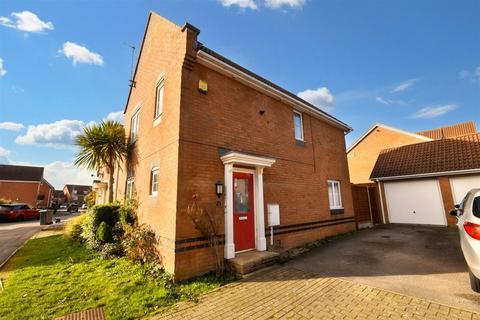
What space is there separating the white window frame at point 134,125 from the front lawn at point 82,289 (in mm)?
5520

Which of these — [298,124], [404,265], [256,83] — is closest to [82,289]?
[256,83]

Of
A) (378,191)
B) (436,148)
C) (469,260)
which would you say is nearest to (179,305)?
(469,260)

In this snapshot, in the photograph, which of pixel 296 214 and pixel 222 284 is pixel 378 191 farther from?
pixel 222 284

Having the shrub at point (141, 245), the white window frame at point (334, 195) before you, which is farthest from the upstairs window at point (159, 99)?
the white window frame at point (334, 195)

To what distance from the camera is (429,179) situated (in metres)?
13.4

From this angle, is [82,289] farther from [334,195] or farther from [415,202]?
[415,202]

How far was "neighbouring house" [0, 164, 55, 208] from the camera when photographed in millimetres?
38400

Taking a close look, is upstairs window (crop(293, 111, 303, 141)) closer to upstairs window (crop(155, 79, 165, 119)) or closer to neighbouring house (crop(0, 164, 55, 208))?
upstairs window (crop(155, 79, 165, 119))

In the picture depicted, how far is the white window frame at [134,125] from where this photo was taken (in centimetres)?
1070

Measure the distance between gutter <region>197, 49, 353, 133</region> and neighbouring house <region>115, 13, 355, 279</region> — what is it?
0.04 m

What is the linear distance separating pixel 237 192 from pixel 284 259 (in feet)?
8.51

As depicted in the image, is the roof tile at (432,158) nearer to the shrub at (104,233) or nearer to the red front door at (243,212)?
the red front door at (243,212)

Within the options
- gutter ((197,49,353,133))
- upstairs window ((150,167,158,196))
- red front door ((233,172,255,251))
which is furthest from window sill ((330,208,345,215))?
upstairs window ((150,167,158,196))

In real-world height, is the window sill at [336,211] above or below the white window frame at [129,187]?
below
